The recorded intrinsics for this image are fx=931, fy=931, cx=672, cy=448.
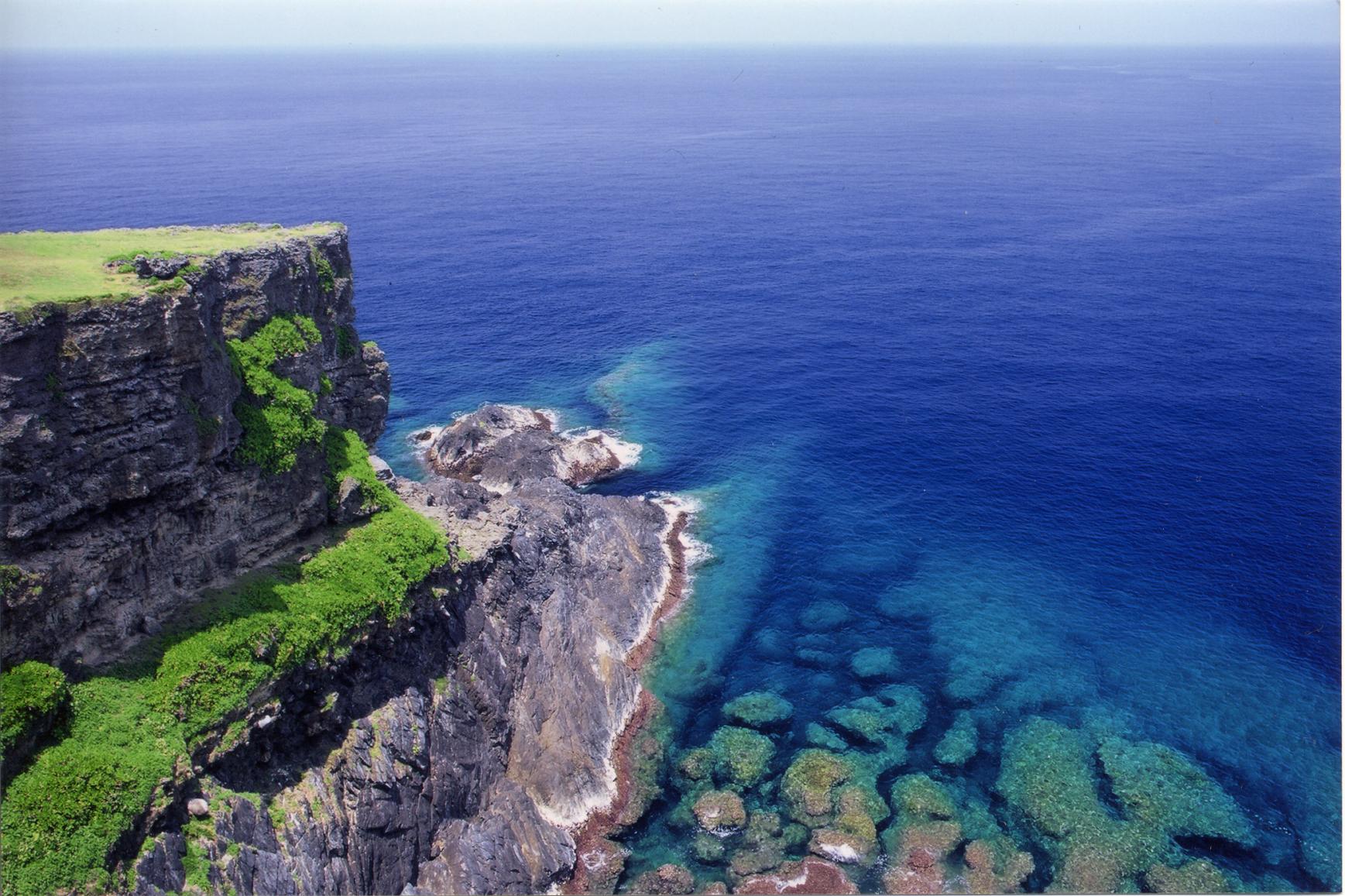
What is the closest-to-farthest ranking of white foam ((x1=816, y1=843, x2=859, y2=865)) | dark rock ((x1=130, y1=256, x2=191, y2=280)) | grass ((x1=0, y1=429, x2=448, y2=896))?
grass ((x1=0, y1=429, x2=448, y2=896)) → dark rock ((x1=130, y1=256, x2=191, y2=280)) → white foam ((x1=816, y1=843, x2=859, y2=865))

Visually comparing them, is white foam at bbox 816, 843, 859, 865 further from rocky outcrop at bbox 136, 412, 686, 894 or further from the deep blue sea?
rocky outcrop at bbox 136, 412, 686, 894

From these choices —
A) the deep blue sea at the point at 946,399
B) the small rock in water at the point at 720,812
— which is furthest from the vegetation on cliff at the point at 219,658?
the deep blue sea at the point at 946,399

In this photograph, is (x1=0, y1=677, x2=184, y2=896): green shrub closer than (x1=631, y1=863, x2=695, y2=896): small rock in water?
Yes

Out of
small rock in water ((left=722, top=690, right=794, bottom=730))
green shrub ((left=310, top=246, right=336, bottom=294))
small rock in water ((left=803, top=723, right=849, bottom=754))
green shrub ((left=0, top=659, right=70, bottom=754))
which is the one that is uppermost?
green shrub ((left=310, top=246, right=336, bottom=294))

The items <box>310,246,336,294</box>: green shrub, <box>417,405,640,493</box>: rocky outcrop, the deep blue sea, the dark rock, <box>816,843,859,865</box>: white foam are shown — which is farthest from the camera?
<box>417,405,640,493</box>: rocky outcrop

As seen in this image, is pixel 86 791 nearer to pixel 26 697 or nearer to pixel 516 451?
pixel 26 697

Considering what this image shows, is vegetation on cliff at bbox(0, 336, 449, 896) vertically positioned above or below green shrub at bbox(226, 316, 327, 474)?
below

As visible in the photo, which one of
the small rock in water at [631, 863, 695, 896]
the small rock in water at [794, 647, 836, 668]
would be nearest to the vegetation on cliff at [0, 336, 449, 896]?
the small rock in water at [631, 863, 695, 896]

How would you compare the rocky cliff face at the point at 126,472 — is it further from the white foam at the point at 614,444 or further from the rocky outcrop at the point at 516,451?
the white foam at the point at 614,444
